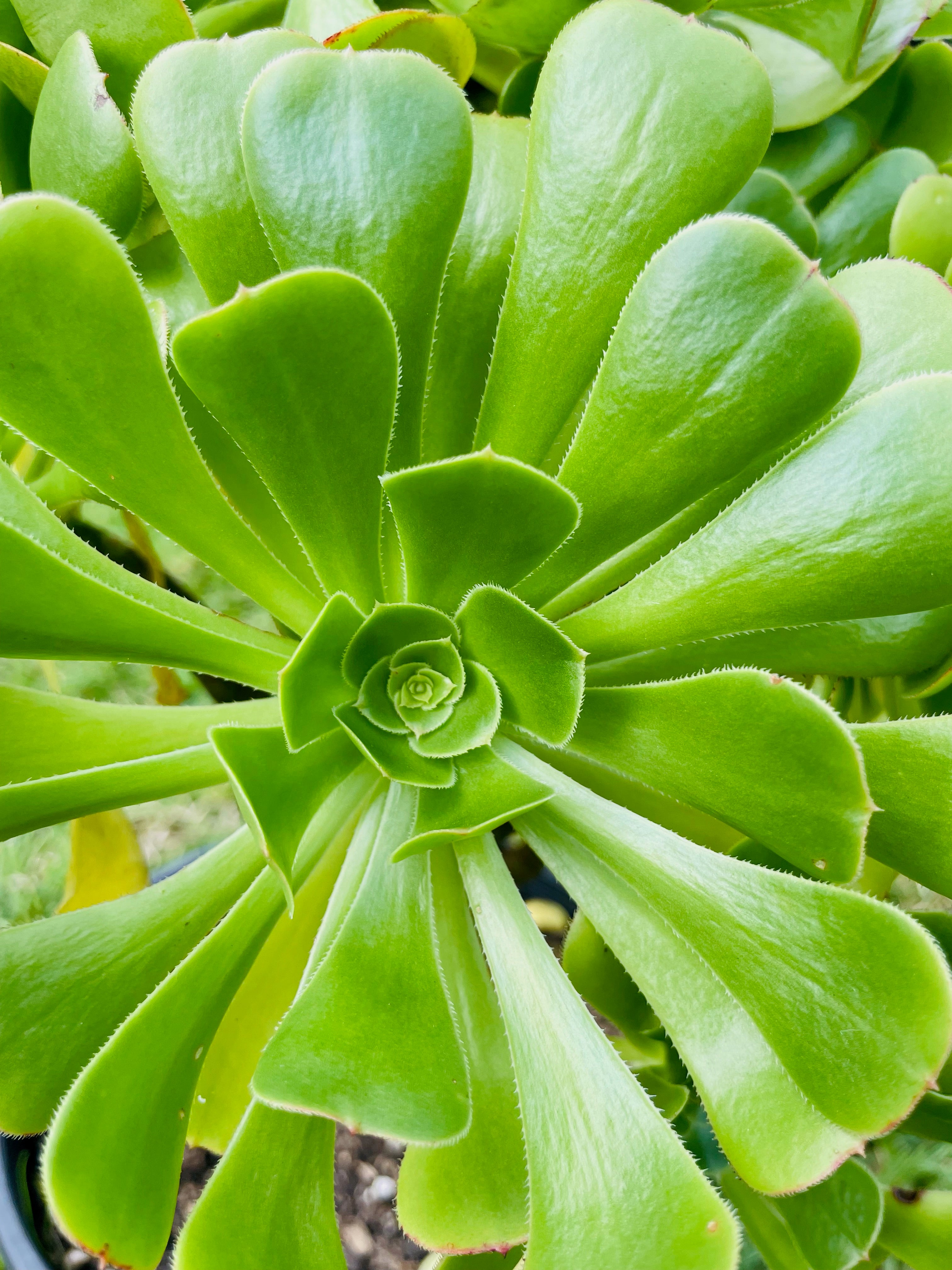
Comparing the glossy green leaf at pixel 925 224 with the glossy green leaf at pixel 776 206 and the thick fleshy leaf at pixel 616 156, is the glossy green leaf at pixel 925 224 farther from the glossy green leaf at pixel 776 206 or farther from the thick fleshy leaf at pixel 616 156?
the thick fleshy leaf at pixel 616 156

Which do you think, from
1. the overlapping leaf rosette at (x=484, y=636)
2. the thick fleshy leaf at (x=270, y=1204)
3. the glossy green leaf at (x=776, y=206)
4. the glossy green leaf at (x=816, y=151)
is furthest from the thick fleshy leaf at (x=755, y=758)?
the glossy green leaf at (x=816, y=151)

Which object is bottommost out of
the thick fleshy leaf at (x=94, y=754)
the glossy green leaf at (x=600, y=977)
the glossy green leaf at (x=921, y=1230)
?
the glossy green leaf at (x=921, y=1230)

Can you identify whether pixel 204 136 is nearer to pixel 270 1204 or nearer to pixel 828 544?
pixel 828 544

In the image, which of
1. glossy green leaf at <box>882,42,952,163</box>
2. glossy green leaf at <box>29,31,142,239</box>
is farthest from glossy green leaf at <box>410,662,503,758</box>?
glossy green leaf at <box>882,42,952,163</box>

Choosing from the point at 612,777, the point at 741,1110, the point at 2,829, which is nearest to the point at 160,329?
the point at 2,829

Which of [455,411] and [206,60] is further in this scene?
[455,411]

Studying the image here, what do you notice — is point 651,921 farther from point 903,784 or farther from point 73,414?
point 73,414
